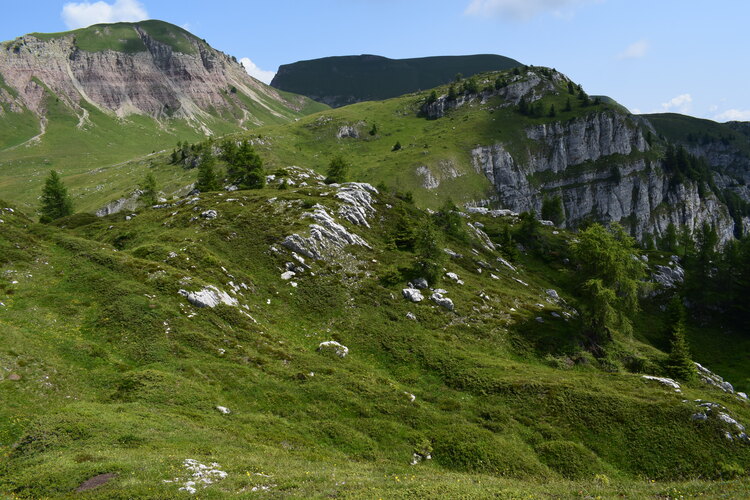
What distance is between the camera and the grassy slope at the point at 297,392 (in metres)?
20.0

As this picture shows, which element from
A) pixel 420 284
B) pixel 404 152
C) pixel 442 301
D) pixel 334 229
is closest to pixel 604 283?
pixel 442 301

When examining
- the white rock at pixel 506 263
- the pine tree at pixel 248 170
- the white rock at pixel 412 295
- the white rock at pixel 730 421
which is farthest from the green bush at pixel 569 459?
the pine tree at pixel 248 170

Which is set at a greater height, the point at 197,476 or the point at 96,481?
the point at 96,481

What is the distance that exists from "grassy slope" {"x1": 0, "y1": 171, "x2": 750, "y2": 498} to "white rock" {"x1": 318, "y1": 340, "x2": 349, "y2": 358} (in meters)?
1.66

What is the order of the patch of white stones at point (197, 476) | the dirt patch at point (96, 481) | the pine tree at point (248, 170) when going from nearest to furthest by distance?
the dirt patch at point (96, 481) < the patch of white stones at point (197, 476) < the pine tree at point (248, 170)

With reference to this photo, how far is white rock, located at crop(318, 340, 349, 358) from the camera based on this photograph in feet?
133

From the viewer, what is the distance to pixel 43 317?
107 ft

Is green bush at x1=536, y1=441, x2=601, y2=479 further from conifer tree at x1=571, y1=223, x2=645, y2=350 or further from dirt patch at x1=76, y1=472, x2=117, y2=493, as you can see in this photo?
dirt patch at x1=76, y1=472, x2=117, y2=493

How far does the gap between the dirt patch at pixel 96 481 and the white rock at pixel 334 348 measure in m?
24.3

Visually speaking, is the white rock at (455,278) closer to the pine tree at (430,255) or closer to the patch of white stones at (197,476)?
the pine tree at (430,255)

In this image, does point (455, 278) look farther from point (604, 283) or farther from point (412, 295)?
point (604, 283)

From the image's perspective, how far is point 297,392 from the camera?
105ft

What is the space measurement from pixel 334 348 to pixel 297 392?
9450 mm

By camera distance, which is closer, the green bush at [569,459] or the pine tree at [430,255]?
the green bush at [569,459]
